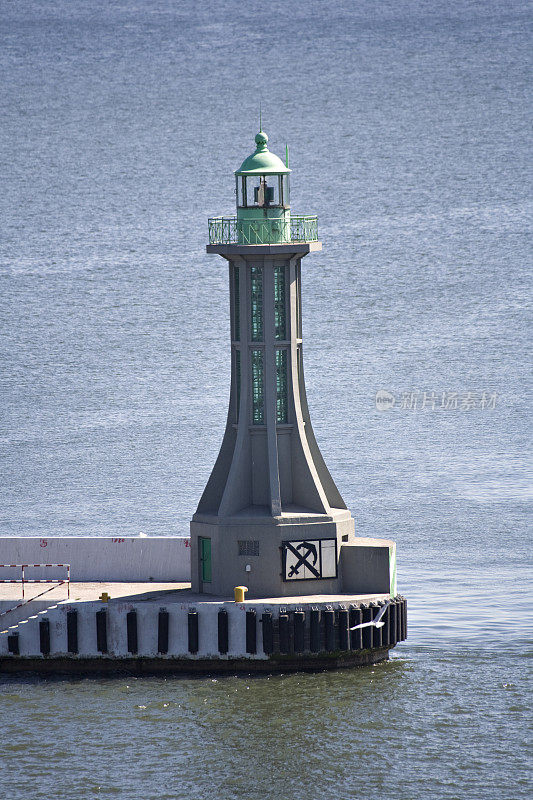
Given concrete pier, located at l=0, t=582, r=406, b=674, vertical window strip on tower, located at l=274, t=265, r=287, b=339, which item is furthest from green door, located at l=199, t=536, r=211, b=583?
vertical window strip on tower, located at l=274, t=265, r=287, b=339

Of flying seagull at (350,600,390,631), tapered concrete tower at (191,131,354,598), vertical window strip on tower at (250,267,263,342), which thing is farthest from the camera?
vertical window strip on tower at (250,267,263,342)

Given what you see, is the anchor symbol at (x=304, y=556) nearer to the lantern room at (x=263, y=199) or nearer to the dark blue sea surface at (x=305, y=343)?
the dark blue sea surface at (x=305, y=343)

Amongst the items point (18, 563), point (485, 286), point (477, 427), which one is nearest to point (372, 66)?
point (485, 286)

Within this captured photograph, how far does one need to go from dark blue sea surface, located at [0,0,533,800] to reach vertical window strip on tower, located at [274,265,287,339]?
8.99m

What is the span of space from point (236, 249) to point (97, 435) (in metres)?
33.9

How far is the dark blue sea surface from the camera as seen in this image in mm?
45438

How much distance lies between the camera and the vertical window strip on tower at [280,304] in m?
51.0

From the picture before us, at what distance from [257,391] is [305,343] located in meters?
52.2

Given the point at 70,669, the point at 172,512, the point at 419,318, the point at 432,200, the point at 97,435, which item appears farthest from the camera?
the point at 432,200

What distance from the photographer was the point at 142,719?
152 ft

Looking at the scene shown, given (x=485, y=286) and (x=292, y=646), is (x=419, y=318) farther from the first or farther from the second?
(x=292, y=646)

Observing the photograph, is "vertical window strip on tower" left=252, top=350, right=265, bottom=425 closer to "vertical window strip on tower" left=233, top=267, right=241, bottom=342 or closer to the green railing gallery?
"vertical window strip on tower" left=233, top=267, right=241, bottom=342

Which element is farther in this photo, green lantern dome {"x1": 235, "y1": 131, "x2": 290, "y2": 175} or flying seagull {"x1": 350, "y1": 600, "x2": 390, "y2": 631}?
green lantern dome {"x1": 235, "y1": 131, "x2": 290, "y2": 175}

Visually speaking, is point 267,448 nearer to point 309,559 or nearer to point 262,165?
point 309,559
